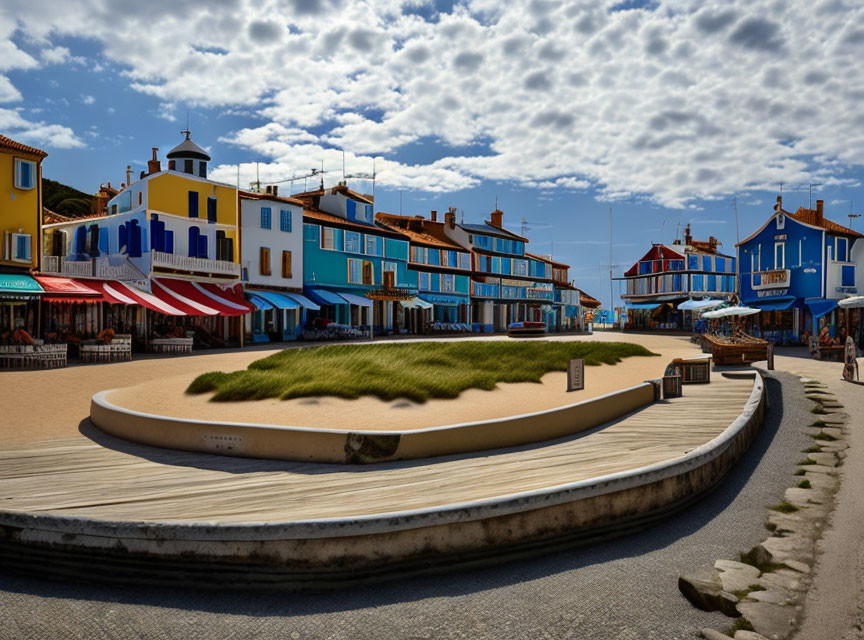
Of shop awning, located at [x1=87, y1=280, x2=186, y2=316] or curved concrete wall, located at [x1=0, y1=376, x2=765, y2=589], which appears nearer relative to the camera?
curved concrete wall, located at [x1=0, y1=376, x2=765, y2=589]

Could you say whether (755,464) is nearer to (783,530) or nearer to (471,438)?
(783,530)

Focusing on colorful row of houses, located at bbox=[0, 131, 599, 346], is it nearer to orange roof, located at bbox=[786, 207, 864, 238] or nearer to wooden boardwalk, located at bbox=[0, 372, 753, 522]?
wooden boardwalk, located at bbox=[0, 372, 753, 522]

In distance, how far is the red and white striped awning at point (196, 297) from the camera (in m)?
25.8

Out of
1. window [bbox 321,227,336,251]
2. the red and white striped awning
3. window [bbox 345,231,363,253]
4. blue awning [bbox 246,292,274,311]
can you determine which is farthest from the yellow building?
window [bbox 345,231,363,253]

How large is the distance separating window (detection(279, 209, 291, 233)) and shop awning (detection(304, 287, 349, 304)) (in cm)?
386

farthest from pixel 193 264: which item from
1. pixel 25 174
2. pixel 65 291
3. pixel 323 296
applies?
pixel 323 296

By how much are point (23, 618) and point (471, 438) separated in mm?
5198

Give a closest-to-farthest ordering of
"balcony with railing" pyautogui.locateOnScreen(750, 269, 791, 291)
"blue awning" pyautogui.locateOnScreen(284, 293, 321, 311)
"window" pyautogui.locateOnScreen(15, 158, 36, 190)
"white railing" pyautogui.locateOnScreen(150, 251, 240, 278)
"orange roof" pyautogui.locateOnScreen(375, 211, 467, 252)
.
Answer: "window" pyautogui.locateOnScreen(15, 158, 36, 190)
"white railing" pyautogui.locateOnScreen(150, 251, 240, 278)
"blue awning" pyautogui.locateOnScreen(284, 293, 321, 311)
"balcony with railing" pyautogui.locateOnScreen(750, 269, 791, 291)
"orange roof" pyautogui.locateOnScreen(375, 211, 467, 252)

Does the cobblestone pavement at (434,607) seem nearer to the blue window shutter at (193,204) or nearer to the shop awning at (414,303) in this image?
the blue window shutter at (193,204)

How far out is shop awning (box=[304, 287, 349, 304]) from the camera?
3556 cm

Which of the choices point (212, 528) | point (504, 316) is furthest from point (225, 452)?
point (504, 316)

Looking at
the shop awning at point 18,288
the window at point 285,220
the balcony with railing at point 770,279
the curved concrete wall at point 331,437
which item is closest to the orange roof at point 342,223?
the window at point 285,220

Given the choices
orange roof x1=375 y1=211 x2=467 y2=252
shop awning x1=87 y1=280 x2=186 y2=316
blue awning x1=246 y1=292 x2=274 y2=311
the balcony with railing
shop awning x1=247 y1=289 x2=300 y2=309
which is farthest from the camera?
orange roof x1=375 y1=211 x2=467 y2=252

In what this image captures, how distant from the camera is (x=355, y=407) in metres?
10.1
